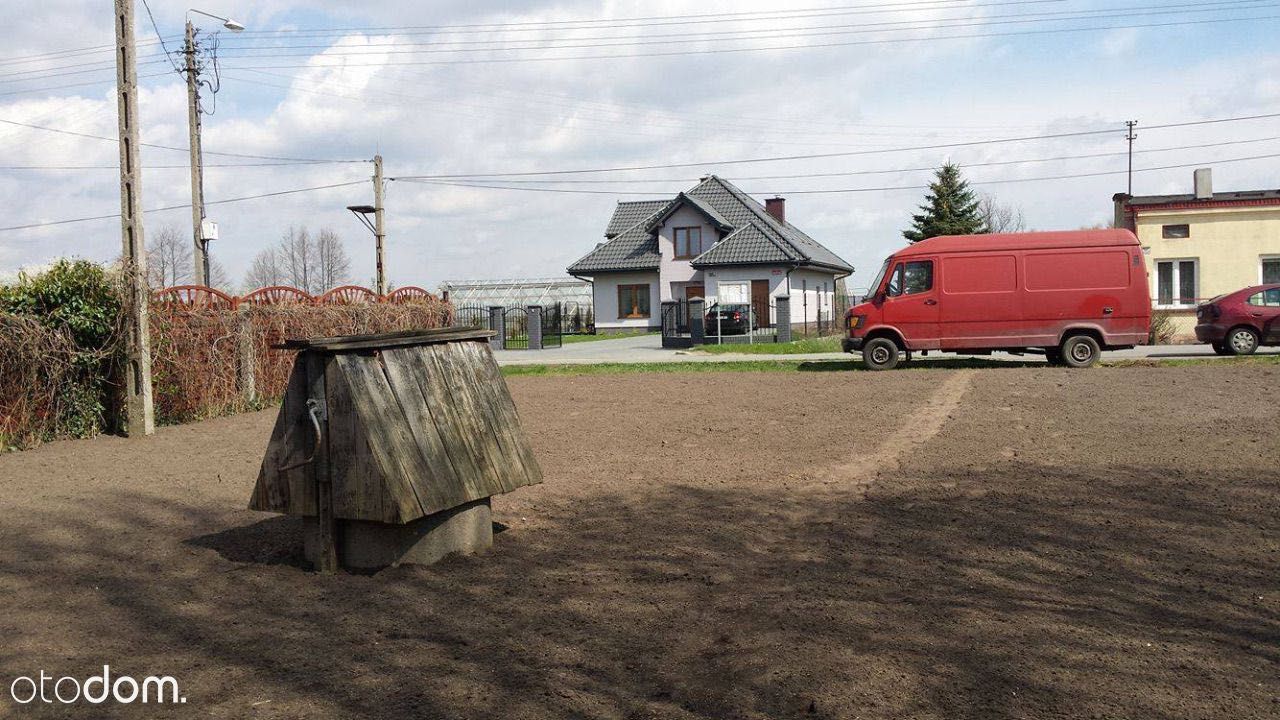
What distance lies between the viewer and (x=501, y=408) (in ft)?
21.3

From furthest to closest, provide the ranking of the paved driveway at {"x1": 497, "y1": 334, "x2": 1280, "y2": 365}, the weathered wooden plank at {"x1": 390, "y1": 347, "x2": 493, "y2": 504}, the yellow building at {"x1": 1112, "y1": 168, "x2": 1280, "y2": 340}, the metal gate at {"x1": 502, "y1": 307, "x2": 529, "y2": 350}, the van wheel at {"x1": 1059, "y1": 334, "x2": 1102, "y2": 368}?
1. the metal gate at {"x1": 502, "y1": 307, "x2": 529, "y2": 350}
2. the yellow building at {"x1": 1112, "y1": 168, "x2": 1280, "y2": 340}
3. the paved driveway at {"x1": 497, "y1": 334, "x2": 1280, "y2": 365}
4. the van wheel at {"x1": 1059, "y1": 334, "x2": 1102, "y2": 368}
5. the weathered wooden plank at {"x1": 390, "y1": 347, "x2": 493, "y2": 504}

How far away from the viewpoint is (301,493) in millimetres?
5695

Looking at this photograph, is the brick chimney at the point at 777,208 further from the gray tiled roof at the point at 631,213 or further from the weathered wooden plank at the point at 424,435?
the weathered wooden plank at the point at 424,435

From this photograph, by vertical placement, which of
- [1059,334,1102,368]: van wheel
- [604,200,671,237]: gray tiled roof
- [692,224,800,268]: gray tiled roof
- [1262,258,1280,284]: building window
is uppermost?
[604,200,671,237]: gray tiled roof

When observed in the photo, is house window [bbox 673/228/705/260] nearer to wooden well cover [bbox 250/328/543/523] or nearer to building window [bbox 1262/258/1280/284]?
building window [bbox 1262/258/1280/284]

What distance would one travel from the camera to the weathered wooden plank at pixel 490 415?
6.23 metres

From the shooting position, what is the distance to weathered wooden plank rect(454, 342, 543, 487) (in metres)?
6.41

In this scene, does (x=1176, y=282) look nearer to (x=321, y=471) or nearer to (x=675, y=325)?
(x=675, y=325)

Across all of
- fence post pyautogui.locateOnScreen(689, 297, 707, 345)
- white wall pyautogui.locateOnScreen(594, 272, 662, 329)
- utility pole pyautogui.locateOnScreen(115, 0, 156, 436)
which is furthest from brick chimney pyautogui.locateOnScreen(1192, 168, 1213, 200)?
utility pole pyautogui.locateOnScreen(115, 0, 156, 436)

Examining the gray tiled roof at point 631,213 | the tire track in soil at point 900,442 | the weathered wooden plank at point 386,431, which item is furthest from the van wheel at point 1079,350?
the gray tiled roof at point 631,213

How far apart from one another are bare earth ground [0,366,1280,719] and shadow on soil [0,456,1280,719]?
2 cm

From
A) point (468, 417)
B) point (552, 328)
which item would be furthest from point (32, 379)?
point (552, 328)

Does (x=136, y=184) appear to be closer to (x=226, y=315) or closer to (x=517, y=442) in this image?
(x=226, y=315)
